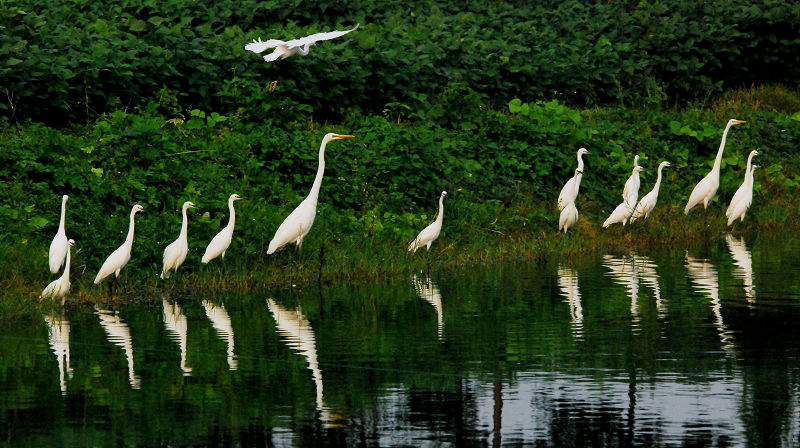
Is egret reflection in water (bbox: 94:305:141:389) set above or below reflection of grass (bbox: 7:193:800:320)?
below

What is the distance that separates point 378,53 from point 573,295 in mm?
8571

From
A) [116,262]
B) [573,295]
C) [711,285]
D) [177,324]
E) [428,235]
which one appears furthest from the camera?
[428,235]

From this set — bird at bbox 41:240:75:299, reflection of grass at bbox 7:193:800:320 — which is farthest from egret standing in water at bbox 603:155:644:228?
bird at bbox 41:240:75:299

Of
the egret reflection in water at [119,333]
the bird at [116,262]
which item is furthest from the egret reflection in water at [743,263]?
the bird at [116,262]

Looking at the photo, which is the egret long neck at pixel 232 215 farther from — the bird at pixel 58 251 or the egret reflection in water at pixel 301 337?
the bird at pixel 58 251

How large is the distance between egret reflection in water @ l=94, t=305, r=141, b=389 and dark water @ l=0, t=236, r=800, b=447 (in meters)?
0.04

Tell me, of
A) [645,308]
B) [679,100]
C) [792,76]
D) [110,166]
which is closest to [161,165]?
[110,166]

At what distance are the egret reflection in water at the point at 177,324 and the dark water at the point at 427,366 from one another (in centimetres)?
3

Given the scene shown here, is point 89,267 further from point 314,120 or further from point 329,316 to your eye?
point 314,120

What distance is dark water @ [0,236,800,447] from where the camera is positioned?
853cm

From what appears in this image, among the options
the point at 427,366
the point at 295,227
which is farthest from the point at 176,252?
the point at 427,366

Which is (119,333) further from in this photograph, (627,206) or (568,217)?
(627,206)

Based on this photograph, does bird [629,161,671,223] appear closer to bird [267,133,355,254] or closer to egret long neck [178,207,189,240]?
bird [267,133,355,254]

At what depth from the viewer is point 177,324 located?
12.4 metres
